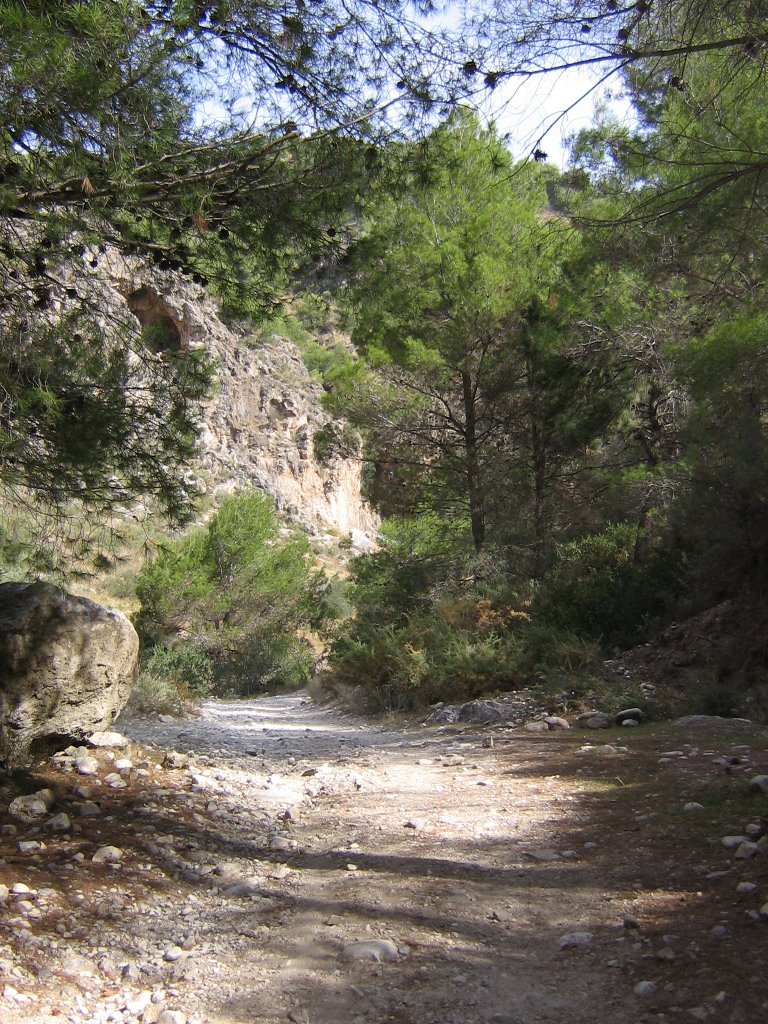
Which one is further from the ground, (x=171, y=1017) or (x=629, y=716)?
(x=629, y=716)

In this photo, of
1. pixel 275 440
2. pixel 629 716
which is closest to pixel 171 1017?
pixel 629 716

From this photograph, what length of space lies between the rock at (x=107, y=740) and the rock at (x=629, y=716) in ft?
14.7

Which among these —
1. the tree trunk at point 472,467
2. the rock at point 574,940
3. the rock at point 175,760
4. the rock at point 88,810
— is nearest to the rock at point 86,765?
the rock at point 88,810

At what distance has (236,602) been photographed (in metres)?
25.2

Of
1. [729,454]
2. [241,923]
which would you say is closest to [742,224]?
[729,454]

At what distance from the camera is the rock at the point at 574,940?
2.95 meters

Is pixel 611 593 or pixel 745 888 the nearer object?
pixel 745 888

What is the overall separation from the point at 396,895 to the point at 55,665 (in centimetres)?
274

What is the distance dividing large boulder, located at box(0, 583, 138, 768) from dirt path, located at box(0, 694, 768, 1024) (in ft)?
0.98

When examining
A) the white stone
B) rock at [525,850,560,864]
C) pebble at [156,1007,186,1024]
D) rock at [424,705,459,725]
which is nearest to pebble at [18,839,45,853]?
pebble at [156,1007,186,1024]

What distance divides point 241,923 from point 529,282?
35.1 ft

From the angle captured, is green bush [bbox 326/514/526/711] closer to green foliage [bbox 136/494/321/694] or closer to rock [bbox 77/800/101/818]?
rock [bbox 77/800/101/818]

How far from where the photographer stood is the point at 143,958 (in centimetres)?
302

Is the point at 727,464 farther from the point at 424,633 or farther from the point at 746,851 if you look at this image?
the point at 746,851
